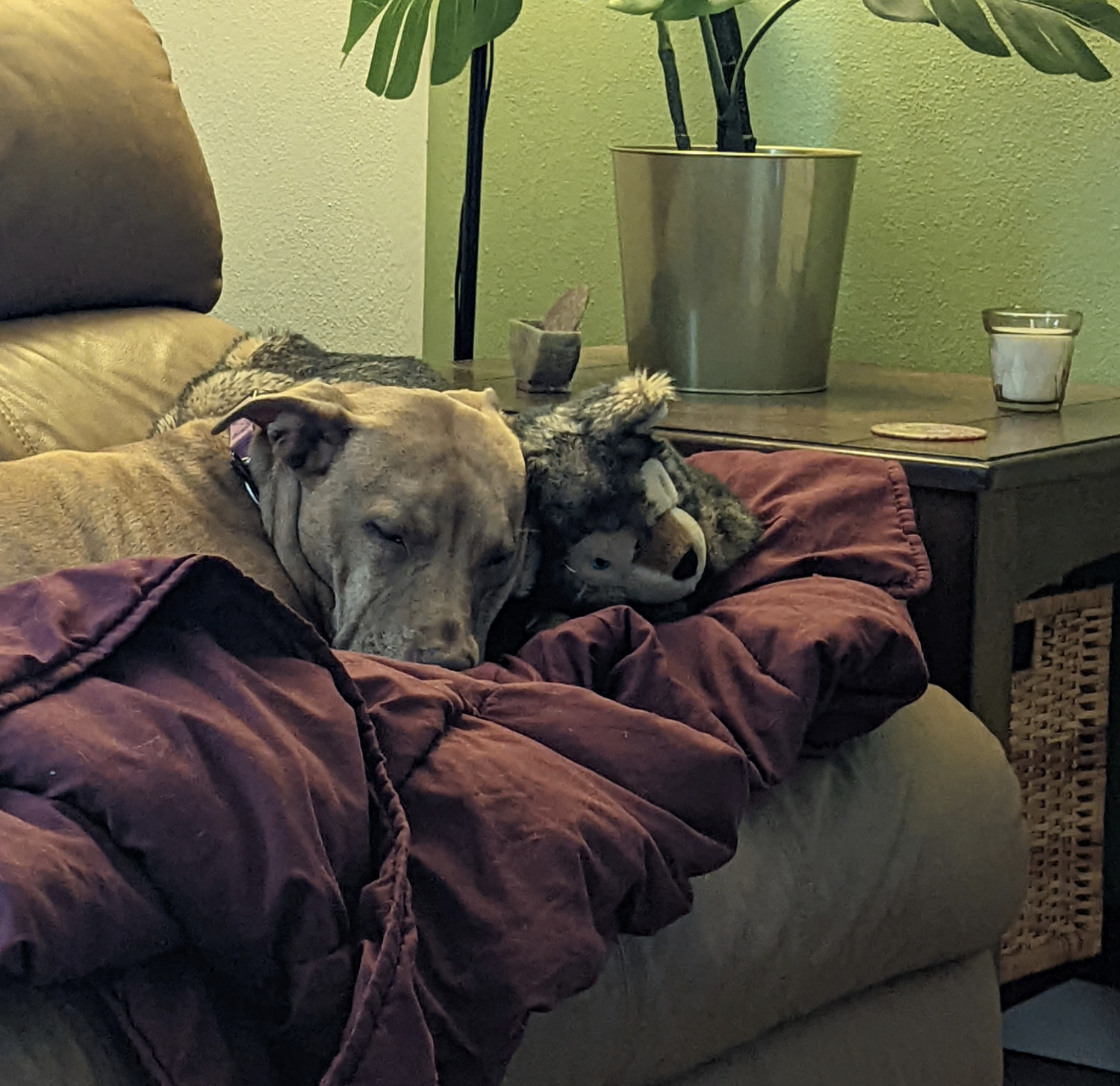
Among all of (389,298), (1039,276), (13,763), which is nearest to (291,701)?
(13,763)

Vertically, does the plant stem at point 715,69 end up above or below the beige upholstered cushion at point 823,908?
above

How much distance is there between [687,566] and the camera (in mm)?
1397

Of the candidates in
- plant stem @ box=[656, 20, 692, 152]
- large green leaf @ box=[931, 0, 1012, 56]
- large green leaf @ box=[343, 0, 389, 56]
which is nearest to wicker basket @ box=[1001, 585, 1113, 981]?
large green leaf @ box=[931, 0, 1012, 56]

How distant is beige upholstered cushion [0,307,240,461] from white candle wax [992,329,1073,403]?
2.88ft

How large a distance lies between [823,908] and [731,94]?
3.38ft

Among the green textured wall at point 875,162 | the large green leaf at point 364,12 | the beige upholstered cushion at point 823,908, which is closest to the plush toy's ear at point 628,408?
the beige upholstered cushion at point 823,908

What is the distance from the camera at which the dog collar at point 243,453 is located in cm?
146

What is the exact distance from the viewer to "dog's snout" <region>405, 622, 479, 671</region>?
1.31 meters

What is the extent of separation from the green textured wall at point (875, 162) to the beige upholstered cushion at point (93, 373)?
813 mm

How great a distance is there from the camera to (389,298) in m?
2.62

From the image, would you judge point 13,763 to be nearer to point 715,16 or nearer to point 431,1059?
point 431,1059

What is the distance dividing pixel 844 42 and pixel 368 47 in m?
0.77

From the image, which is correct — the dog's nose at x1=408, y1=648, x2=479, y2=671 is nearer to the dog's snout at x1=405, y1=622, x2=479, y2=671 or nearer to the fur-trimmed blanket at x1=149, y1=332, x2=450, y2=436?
the dog's snout at x1=405, y1=622, x2=479, y2=671

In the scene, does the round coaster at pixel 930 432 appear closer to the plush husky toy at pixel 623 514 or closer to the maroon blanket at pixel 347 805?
the plush husky toy at pixel 623 514
